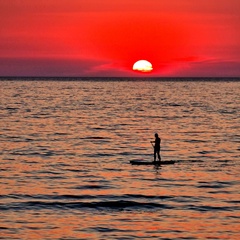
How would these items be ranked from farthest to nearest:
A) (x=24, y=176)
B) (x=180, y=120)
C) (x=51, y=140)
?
1. (x=180, y=120)
2. (x=51, y=140)
3. (x=24, y=176)

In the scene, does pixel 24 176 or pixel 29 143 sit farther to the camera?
pixel 29 143

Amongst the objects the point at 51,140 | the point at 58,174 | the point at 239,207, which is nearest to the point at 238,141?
the point at 51,140

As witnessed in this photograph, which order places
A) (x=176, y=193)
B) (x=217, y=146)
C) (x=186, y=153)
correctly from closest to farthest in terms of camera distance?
(x=176, y=193), (x=186, y=153), (x=217, y=146)

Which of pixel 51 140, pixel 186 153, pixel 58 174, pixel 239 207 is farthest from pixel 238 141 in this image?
pixel 239 207

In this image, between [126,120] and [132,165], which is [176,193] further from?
[126,120]

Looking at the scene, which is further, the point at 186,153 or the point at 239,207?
the point at 186,153

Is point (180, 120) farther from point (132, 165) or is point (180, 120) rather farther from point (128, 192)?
point (128, 192)

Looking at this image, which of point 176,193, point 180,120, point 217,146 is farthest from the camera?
point 180,120

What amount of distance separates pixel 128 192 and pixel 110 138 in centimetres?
2804

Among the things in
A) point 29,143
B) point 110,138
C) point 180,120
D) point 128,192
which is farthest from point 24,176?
point 180,120

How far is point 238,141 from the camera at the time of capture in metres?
60.2

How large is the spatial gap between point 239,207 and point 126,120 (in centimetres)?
5719

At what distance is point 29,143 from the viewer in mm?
57375

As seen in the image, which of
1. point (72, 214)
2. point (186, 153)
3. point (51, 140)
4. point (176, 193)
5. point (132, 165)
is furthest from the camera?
point (51, 140)
